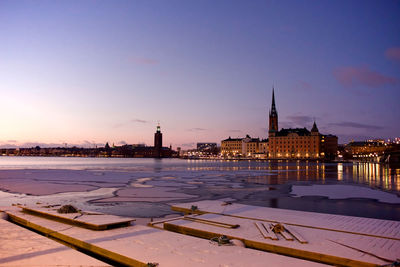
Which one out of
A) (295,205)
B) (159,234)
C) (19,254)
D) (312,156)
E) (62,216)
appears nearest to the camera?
(19,254)

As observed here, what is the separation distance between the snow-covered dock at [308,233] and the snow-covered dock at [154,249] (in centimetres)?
82

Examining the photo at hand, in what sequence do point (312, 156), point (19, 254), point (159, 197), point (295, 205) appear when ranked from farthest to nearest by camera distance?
point (312, 156)
point (159, 197)
point (295, 205)
point (19, 254)

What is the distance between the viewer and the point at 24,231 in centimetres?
1039

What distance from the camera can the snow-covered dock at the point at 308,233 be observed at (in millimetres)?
8008

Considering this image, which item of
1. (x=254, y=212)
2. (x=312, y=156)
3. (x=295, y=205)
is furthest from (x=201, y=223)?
(x=312, y=156)

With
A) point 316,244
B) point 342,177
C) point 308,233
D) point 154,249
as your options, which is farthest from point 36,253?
point 342,177

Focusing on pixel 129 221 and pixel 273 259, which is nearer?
pixel 273 259

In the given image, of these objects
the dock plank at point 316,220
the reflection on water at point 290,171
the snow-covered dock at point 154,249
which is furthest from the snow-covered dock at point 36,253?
the reflection on water at point 290,171

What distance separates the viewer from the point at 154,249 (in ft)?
27.8

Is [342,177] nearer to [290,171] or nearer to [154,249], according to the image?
[290,171]

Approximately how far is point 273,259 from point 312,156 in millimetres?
201247

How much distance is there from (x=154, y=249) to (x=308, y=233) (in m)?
4.84

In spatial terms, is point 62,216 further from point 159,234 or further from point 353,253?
point 353,253

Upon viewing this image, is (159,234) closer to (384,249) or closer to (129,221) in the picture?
(129,221)
